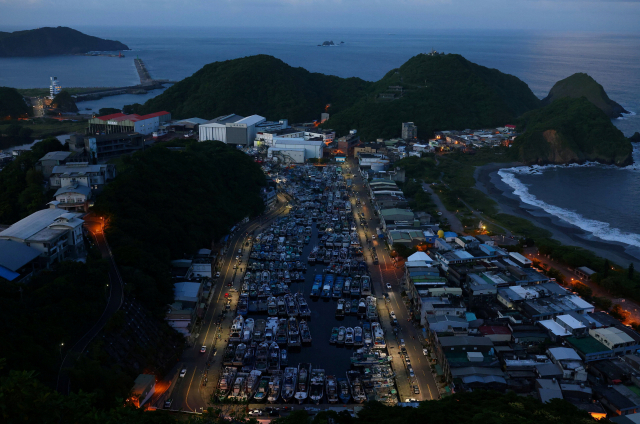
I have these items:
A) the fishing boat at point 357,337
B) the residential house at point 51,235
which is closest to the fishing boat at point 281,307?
the fishing boat at point 357,337

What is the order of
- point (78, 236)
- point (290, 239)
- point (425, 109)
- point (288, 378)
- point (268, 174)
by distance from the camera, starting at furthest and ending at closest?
1. point (425, 109)
2. point (268, 174)
3. point (290, 239)
4. point (78, 236)
5. point (288, 378)

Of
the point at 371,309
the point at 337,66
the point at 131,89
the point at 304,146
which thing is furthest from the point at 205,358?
the point at 337,66

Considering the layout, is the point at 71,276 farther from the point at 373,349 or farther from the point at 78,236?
the point at 373,349

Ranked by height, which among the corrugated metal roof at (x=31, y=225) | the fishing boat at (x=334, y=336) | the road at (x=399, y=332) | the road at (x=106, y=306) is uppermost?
the corrugated metal roof at (x=31, y=225)

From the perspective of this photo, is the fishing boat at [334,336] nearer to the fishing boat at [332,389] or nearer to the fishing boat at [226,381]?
the fishing boat at [332,389]

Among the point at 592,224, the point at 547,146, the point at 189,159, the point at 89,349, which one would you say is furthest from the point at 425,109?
the point at 89,349

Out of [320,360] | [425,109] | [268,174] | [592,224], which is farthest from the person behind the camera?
[425,109]

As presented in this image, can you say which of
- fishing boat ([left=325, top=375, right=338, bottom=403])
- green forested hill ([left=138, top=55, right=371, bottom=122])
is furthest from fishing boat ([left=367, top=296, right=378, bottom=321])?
green forested hill ([left=138, top=55, right=371, bottom=122])
